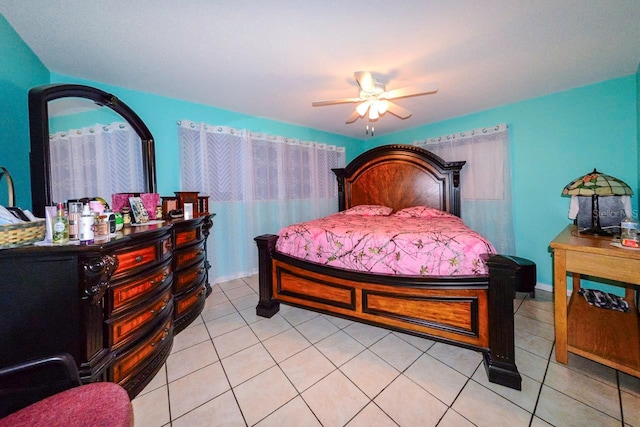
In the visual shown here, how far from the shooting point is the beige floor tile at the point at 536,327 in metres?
2.01

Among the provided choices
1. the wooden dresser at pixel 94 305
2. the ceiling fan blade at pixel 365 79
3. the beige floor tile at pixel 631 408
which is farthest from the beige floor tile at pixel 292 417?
the ceiling fan blade at pixel 365 79

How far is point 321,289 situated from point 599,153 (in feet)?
11.4

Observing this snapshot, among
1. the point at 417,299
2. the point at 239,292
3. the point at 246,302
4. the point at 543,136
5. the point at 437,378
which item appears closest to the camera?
the point at 437,378

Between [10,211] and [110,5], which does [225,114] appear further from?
[10,211]

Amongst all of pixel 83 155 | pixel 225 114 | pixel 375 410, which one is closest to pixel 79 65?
pixel 83 155

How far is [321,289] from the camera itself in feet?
7.26

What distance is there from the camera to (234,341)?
2041 millimetres

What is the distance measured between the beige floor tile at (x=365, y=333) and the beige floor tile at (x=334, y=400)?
488mm

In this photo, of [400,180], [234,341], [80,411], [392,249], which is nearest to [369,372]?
[392,249]

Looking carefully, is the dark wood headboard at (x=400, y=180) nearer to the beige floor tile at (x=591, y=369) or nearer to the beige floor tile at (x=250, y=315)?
the beige floor tile at (x=591, y=369)

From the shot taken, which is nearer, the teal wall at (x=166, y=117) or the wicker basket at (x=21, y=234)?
the wicker basket at (x=21, y=234)

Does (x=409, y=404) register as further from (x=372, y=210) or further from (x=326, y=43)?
(x=372, y=210)

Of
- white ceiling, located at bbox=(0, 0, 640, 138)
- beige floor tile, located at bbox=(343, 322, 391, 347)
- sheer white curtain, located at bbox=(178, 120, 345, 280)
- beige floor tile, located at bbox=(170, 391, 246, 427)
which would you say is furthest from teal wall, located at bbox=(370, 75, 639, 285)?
beige floor tile, located at bbox=(170, 391, 246, 427)

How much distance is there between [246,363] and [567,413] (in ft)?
6.59
